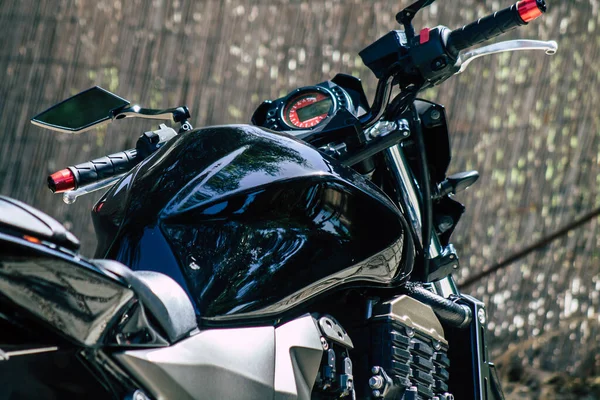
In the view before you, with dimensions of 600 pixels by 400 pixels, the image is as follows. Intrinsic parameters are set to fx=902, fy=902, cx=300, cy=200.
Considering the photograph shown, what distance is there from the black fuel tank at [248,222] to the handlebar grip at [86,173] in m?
0.23

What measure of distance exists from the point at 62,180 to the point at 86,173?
0.05 meters

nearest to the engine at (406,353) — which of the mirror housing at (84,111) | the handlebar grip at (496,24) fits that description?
the handlebar grip at (496,24)

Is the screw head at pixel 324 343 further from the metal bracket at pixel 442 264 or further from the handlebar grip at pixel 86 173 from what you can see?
the handlebar grip at pixel 86 173

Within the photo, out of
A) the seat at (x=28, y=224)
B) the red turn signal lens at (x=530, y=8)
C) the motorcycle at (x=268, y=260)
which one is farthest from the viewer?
the red turn signal lens at (x=530, y=8)

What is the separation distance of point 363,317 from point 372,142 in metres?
0.31

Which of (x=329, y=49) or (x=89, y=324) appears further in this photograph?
(x=329, y=49)

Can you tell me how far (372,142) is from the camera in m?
1.60

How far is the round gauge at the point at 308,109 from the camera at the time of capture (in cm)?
170

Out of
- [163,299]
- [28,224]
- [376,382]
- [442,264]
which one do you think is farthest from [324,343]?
[28,224]

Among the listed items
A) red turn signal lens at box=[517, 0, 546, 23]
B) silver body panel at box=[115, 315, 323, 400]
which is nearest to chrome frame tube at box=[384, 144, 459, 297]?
red turn signal lens at box=[517, 0, 546, 23]

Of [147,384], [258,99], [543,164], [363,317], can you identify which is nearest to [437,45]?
[363,317]

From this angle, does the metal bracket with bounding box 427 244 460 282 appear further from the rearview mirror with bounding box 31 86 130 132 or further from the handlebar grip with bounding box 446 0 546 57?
the rearview mirror with bounding box 31 86 130 132

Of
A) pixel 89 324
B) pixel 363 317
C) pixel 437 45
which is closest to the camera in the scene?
pixel 89 324

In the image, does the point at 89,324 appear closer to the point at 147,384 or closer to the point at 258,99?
the point at 147,384
